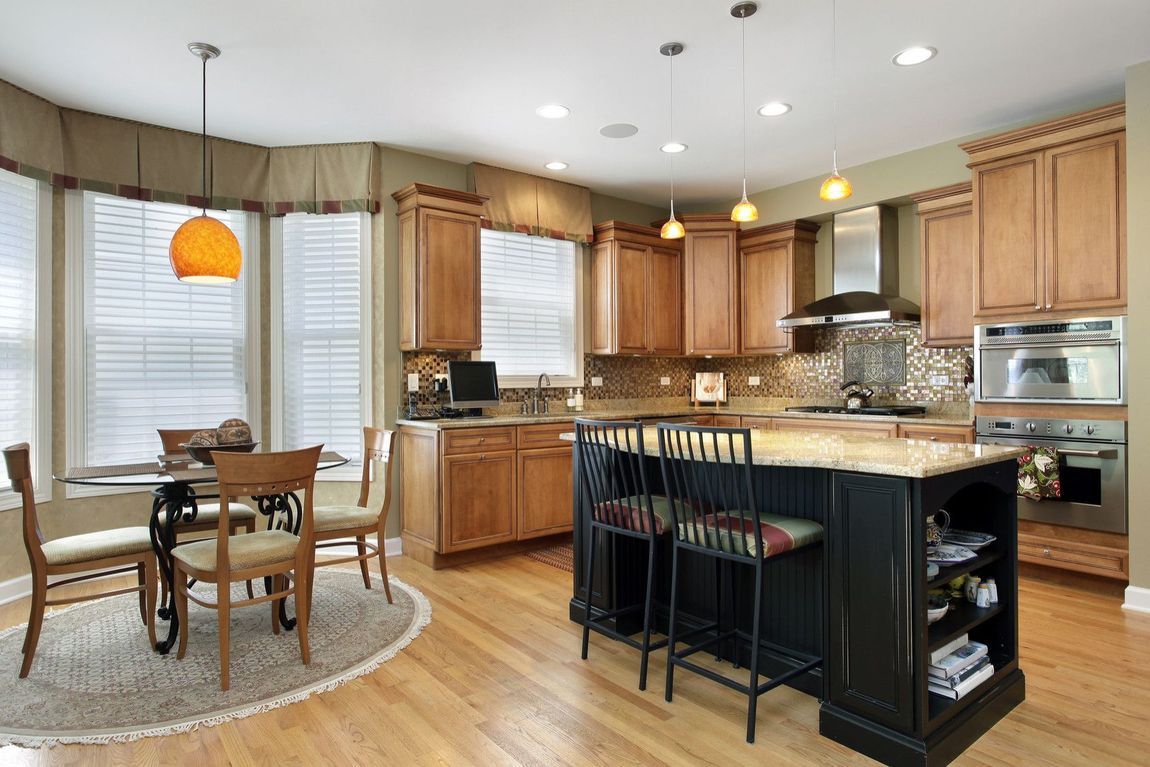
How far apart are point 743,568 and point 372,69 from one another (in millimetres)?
3101

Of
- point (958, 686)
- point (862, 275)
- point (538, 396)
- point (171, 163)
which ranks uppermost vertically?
point (171, 163)

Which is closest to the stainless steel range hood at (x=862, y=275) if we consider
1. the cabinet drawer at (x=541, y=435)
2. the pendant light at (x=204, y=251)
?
the cabinet drawer at (x=541, y=435)

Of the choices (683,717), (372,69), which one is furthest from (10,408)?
(683,717)

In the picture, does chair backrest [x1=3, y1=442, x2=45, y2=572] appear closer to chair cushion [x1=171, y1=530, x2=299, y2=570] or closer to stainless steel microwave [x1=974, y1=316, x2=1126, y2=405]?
chair cushion [x1=171, y1=530, x2=299, y2=570]

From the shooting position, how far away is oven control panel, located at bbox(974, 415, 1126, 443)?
3705 mm

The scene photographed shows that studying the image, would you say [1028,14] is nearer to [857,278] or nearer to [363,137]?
[857,278]

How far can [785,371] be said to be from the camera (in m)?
6.11

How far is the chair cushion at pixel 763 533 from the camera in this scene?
2309 mm

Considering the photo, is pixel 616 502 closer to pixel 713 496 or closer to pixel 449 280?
pixel 713 496

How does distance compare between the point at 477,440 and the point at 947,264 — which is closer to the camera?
the point at 477,440

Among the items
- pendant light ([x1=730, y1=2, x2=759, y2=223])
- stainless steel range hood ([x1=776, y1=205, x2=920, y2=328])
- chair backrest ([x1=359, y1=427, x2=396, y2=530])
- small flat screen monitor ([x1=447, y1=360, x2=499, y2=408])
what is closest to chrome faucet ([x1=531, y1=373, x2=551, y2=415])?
small flat screen monitor ([x1=447, y1=360, x2=499, y2=408])

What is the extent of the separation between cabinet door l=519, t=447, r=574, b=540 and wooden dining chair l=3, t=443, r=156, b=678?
233 centimetres

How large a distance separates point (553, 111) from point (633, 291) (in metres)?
2.01

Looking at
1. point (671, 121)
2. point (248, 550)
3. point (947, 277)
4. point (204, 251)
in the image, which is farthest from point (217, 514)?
point (947, 277)
